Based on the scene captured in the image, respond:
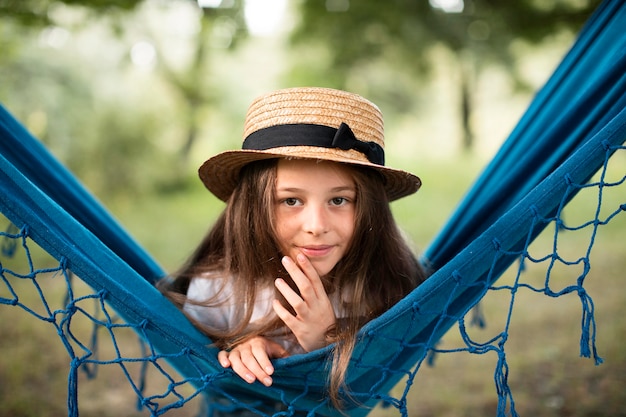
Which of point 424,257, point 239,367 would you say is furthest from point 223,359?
point 424,257

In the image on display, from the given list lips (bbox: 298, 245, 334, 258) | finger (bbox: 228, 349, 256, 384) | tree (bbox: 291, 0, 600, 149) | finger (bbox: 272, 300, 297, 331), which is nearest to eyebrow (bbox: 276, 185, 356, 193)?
lips (bbox: 298, 245, 334, 258)

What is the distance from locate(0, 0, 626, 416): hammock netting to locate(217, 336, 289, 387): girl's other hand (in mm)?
25

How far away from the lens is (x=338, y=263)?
151cm

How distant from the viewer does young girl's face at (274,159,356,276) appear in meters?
1.36

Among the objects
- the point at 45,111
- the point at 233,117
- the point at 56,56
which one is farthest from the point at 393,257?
the point at 233,117

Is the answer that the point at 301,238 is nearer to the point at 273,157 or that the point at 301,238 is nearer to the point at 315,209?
the point at 315,209

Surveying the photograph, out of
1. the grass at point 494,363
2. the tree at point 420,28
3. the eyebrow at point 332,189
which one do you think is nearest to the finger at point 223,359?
the eyebrow at point 332,189

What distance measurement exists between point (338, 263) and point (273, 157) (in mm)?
323

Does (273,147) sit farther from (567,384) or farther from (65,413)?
(567,384)

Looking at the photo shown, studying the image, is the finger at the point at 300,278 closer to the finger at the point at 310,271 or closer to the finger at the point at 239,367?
the finger at the point at 310,271

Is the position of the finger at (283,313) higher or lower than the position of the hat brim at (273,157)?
lower

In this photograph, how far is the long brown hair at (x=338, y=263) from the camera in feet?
4.66

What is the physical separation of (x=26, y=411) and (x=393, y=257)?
82.4 inches

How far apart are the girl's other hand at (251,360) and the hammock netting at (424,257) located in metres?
0.02
